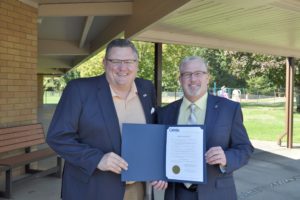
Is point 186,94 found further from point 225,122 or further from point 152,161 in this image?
point 152,161

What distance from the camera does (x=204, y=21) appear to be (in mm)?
7059

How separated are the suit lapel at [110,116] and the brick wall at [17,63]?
3.93 metres

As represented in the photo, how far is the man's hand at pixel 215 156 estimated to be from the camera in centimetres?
237

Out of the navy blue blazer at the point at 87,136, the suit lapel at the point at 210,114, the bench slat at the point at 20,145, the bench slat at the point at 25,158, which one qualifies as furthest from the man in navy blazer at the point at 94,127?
the bench slat at the point at 20,145

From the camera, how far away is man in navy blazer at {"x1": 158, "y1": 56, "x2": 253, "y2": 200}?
2.52 meters

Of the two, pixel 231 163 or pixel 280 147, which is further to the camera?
pixel 280 147

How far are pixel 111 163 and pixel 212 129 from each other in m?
0.65

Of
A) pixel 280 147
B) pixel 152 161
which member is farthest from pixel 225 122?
pixel 280 147

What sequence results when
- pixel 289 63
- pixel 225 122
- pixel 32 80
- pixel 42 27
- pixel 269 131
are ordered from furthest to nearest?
pixel 269 131 < pixel 289 63 < pixel 42 27 < pixel 32 80 < pixel 225 122

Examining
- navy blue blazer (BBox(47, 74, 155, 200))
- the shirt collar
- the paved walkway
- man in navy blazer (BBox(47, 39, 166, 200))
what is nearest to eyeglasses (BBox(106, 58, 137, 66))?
man in navy blazer (BBox(47, 39, 166, 200))

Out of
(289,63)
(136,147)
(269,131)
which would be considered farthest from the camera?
(269,131)

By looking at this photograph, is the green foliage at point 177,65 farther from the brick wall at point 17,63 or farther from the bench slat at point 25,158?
the bench slat at point 25,158

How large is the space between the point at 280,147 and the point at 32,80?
7873mm

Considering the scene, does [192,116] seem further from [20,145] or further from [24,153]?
[24,153]
